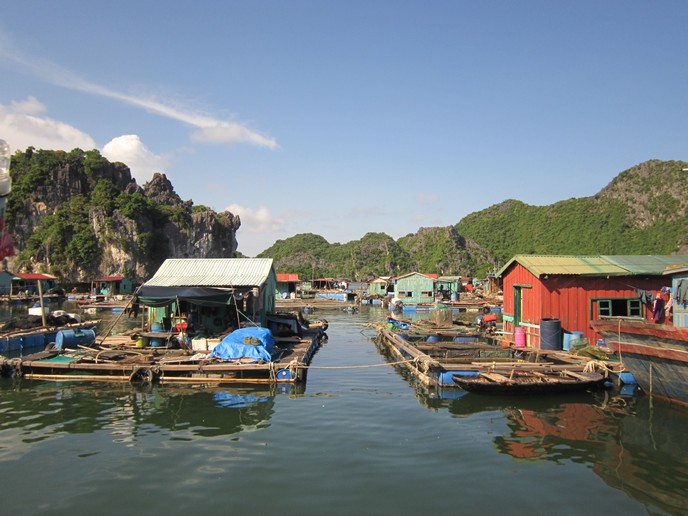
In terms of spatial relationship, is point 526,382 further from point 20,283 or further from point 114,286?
point 20,283

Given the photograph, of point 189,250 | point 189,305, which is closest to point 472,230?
point 189,250

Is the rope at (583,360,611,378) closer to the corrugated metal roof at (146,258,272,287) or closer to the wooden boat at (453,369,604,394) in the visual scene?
the wooden boat at (453,369,604,394)

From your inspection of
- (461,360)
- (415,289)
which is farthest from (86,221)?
(461,360)

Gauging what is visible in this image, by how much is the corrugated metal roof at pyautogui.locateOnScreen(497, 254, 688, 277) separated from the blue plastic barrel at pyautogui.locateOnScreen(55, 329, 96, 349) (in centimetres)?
2023

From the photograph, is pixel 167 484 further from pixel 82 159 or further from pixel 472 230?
pixel 472 230

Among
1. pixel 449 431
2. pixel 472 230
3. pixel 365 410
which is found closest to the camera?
pixel 449 431

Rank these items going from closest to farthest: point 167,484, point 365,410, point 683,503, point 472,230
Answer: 1. point 683,503
2. point 167,484
3. point 365,410
4. point 472,230

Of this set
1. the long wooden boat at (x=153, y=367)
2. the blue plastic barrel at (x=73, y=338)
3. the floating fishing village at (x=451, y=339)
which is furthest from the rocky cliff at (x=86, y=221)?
the long wooden boat at (x=153, y=367)

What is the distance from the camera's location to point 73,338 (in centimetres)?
2089

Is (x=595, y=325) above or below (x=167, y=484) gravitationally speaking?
above

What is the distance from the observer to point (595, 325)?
1596 centimetres

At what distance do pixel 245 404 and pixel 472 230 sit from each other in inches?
7346

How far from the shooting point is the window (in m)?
20.5

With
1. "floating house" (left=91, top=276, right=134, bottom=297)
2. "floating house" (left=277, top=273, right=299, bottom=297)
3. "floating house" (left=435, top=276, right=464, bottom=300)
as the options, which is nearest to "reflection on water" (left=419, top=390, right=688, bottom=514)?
"floating house" (left=277, top=273, right=299, bottom=297)
